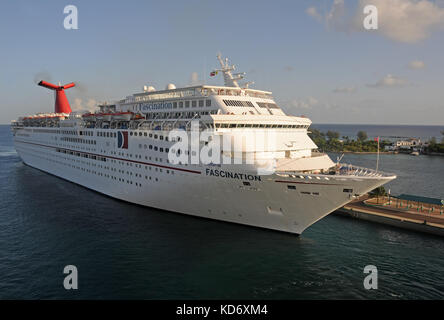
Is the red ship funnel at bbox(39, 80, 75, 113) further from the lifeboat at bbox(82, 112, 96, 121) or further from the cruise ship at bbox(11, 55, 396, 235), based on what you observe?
the cruise ship at bbox(11, 55, 396, 235)

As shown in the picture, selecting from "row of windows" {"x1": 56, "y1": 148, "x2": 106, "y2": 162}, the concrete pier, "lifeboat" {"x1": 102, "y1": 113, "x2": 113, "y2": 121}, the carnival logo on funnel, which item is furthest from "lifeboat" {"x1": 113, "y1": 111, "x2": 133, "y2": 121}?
the concrete pier

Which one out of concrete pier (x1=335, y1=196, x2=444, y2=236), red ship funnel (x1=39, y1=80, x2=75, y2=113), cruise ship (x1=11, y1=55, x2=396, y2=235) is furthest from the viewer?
red ship funnel (x1=39, y1=80, x2=75, y2=113)

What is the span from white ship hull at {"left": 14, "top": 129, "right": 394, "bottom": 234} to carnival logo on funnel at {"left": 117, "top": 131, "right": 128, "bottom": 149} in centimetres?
59

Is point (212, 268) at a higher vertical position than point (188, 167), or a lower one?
lower

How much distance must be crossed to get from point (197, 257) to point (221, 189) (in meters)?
5.16

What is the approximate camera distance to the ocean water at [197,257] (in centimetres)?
1497

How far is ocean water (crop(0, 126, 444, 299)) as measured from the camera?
49.1ft

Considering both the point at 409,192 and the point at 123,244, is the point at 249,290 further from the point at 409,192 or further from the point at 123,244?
the point at 409,192

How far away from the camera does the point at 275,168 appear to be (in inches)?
742

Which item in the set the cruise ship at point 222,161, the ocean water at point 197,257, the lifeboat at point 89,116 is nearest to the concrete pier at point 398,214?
the ocean water at point 197,257

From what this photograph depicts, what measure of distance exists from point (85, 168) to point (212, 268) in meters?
24.6

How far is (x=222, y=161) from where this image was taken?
19969mm
